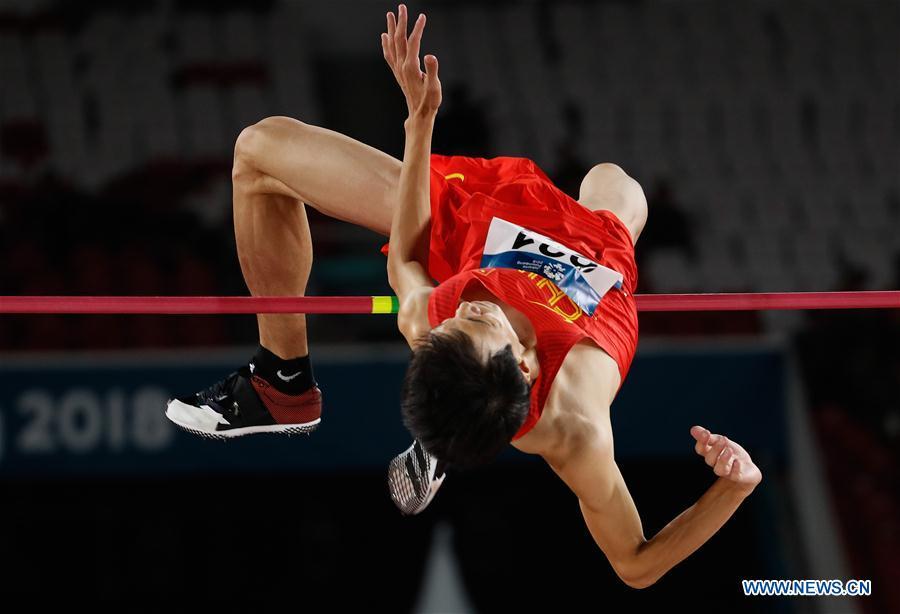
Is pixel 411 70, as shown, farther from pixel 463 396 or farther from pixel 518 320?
pixel 463 396

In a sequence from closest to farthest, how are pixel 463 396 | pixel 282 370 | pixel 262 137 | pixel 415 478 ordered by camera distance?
pixel 463 396, pixel 415 478, pixel 262 137, pixel 282 370

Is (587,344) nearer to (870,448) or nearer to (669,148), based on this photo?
(870,448)

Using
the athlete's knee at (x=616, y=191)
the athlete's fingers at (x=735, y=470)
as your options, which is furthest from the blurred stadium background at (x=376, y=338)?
the athlete's fingers at (x=735, y=470)

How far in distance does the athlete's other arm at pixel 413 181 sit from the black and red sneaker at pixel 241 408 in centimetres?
81

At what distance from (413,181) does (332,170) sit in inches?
14.5

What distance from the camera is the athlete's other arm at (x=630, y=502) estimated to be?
8.36 feet

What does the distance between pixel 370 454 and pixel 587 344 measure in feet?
10.3

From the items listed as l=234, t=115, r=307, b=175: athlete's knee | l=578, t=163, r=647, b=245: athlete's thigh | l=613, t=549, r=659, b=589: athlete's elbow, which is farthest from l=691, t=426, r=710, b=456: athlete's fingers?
l=234, t=115, r=307, b=175: athlete's knee

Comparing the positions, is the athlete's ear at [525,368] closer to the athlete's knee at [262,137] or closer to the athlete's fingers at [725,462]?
the athlete's fingers at [725,462]

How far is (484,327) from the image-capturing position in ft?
8.08

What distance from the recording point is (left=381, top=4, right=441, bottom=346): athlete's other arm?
8.27ft

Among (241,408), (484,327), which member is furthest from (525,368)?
(241,408)

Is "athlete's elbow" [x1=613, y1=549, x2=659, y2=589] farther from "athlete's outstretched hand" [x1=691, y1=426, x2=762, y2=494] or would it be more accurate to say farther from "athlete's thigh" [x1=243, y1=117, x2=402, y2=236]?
"athlete's thigh" [x1=243, y1=117, x2=402, y2=236]

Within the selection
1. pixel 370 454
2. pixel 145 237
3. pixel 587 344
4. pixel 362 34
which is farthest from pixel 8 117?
pixel 587 344
